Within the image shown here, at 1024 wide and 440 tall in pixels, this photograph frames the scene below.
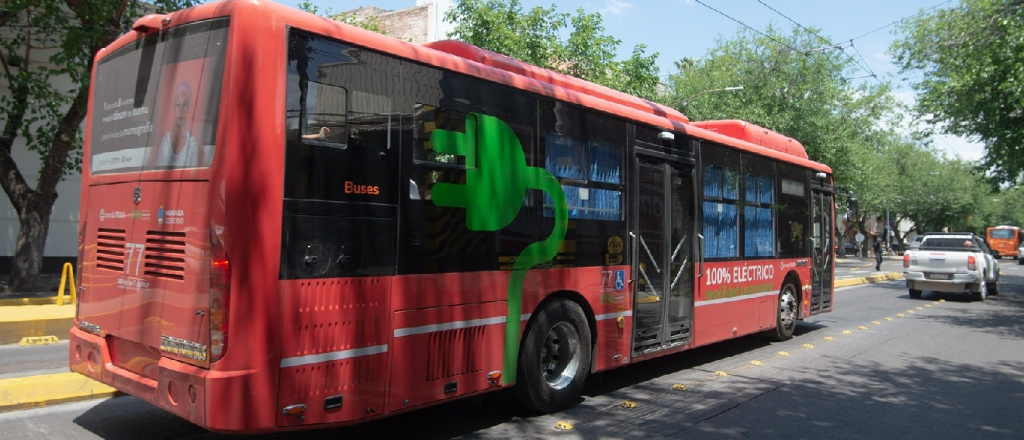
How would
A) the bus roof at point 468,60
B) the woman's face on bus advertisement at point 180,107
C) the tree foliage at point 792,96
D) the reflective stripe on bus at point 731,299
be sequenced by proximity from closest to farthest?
1. the bus roof at point 468,60
2. the woman's face on bus advertisement at point 180,107
3. the reflective stripe on bus at point 731,299
4. the tree foliage at point 792,96

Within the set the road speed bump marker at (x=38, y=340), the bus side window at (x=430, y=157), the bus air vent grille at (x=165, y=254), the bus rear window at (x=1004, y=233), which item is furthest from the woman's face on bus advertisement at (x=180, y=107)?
the bus rear window at (x=1004, y=233)

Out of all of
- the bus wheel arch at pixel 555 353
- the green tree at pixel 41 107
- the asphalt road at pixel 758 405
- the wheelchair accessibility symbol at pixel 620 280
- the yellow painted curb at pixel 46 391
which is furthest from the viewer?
the green tree at pixel 41 107

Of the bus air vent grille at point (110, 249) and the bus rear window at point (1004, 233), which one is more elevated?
the bus rear window at point (1004, 233)

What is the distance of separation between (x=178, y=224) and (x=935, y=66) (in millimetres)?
24324

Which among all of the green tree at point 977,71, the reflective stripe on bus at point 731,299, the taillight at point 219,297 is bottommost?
the reflective stripe on bus at point 731,299

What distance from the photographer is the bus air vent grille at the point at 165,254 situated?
426 cm

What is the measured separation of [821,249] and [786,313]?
2.13 meters

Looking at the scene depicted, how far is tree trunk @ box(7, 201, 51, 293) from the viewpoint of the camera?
45.1 ft

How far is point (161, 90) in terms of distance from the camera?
15.2 feet

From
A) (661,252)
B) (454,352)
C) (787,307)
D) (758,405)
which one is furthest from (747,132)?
(454,352)

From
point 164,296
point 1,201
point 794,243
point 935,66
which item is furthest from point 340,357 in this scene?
point 935,66

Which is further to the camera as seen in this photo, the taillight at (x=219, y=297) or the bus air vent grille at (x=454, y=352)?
the bus air vent grille at (x=454, y=352)

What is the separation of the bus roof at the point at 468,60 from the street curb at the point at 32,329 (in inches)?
223

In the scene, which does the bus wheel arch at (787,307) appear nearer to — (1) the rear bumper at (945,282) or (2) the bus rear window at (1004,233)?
(1) the rear bumper at (945,282)
